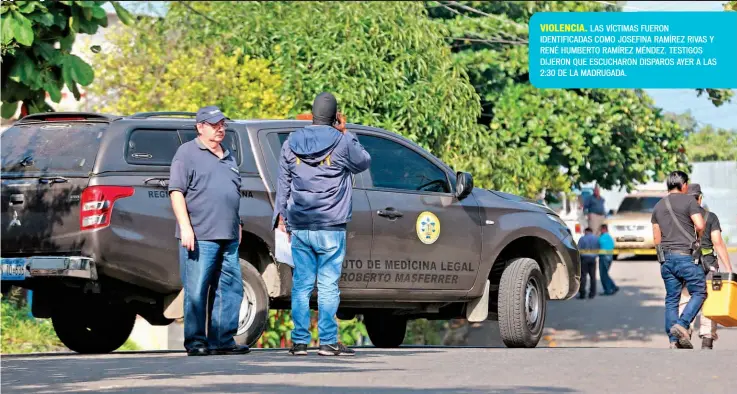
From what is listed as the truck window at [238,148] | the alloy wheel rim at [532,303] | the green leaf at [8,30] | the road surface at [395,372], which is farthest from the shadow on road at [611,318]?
the green leaf at [8,30]

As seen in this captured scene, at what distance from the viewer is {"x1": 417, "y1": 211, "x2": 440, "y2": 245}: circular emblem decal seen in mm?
12438

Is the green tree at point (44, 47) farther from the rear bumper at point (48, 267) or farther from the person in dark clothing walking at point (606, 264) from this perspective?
the person in dark clothing walking at point (606, 264)

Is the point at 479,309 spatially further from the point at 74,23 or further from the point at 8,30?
the point at 8,30

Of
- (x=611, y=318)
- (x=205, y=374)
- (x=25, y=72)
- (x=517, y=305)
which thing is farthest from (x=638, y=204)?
(x=205, y=374)

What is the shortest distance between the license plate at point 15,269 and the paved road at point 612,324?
11874 mm

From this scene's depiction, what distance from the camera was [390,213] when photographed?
40.1ft

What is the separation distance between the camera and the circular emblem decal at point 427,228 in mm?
12438

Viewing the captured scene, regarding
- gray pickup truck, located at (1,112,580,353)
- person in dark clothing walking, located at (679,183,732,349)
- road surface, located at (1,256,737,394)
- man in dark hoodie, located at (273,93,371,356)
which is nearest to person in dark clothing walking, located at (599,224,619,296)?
person in dark clothing walking, located at (679,183,732,349)

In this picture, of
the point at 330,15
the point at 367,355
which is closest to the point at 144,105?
the point at 330,15

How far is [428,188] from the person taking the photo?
1274 centimetres

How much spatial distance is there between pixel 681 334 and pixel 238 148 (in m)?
4.48

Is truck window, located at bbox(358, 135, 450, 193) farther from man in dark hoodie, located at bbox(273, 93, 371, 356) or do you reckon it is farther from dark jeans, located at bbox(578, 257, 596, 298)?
dark jeans, located at bbox(578, 257, 596, 298)

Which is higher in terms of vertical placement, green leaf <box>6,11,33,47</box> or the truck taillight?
green leaf <box>6,11,33,47</box>

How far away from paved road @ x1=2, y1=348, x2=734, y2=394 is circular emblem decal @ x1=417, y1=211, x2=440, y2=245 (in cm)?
137
